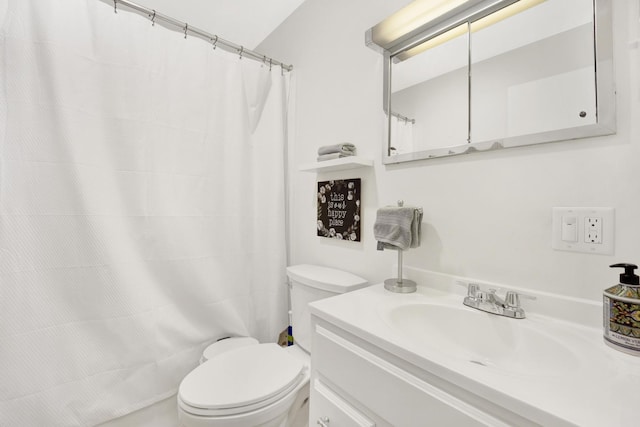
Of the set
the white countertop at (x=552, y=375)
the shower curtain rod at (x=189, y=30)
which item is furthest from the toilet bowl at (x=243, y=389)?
the shower curtain rod at (x=189, y=30)

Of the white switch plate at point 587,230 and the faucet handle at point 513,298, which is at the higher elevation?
the white switch plate at point 587,230

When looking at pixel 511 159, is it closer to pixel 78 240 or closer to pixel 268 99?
pixel 268 99

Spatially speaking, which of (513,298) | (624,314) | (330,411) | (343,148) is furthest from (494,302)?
(343,148)

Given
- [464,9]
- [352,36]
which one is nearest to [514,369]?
[464,9]

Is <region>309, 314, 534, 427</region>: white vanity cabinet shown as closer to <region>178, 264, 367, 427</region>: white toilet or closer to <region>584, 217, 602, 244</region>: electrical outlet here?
<region>178, 264, 367, 427</region>: white toilet

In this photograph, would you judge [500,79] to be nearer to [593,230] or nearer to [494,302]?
[593,230]

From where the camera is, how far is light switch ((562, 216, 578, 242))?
73 centimetres

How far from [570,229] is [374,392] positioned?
686mm

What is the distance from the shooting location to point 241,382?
3.41ft

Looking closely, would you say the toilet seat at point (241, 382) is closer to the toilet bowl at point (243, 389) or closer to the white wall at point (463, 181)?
the toilet bowl at point (243, 389)

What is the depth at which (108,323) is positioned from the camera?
1181 millimetres

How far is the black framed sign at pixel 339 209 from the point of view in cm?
132

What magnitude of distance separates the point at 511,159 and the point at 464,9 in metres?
0.58

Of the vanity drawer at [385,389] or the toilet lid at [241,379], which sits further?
the toilet lid at [241,379]
